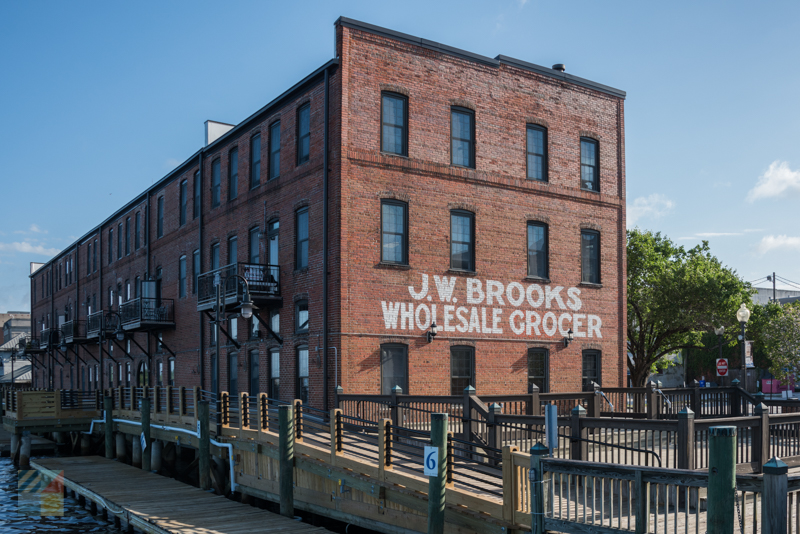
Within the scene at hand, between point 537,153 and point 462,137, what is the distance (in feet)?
10.9

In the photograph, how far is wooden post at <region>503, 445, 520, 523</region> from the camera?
11.4m

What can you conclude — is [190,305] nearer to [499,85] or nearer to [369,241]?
[369,241]

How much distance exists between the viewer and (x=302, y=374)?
24.8 metres

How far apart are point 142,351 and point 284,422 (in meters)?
25.8

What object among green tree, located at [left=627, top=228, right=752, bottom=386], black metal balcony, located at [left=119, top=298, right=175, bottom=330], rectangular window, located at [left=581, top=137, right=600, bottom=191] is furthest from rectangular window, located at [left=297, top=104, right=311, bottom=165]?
green tree, located at [left=627, top=228, right=752, bottom=386]

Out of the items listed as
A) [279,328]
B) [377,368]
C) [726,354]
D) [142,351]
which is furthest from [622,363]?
[726,354]

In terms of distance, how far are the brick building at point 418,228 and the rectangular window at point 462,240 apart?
0.08 metres

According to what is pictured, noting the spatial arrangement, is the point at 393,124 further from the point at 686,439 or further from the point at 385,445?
the point at 686,439

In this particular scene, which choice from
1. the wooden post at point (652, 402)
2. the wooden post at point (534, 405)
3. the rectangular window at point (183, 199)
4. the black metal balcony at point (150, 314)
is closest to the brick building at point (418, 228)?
the rectangular window at point (183, 199)

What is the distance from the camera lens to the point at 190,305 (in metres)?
33.8

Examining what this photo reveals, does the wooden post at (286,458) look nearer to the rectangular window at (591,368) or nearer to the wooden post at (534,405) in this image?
the wooden post at (534,405)

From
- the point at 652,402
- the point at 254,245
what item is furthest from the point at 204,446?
the point at 652,402

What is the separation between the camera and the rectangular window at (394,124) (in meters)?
23.8

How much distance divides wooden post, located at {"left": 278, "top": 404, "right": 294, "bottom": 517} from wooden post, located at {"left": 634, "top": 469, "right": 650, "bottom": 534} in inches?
347
